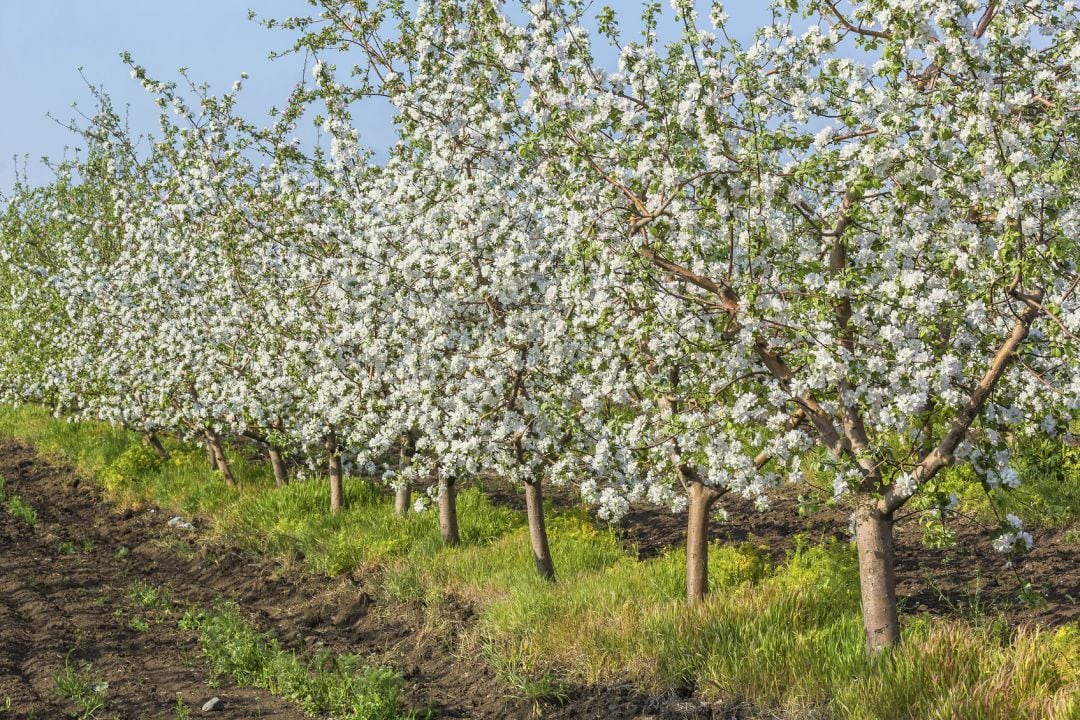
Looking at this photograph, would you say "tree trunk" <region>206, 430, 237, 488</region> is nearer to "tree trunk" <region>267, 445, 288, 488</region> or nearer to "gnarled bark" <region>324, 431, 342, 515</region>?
"tree trunk" <region>267, 445, 288, 488</region>

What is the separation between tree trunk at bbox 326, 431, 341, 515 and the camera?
13.3m

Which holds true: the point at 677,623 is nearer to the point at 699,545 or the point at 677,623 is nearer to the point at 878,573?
the point at 699,545

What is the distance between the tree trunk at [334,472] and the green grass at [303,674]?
3.54 meters

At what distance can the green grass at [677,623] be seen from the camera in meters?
6.12

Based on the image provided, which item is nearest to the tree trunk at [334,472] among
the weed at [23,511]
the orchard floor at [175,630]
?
the orchard floor at [175,630]

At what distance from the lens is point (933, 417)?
630 cm

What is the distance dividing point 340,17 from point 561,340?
4556mm

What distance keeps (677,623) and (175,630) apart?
5.57 metres

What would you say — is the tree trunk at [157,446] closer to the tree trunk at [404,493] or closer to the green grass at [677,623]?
the green grass at [677,623]

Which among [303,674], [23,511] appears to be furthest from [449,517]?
[23,511]

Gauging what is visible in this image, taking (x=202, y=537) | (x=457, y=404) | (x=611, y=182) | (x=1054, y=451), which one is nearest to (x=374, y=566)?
(x=457, y=404)

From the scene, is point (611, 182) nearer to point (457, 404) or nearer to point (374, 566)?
point (457, 404)

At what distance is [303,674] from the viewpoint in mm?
8164

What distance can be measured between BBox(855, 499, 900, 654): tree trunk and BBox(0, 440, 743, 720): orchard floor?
1.17m
